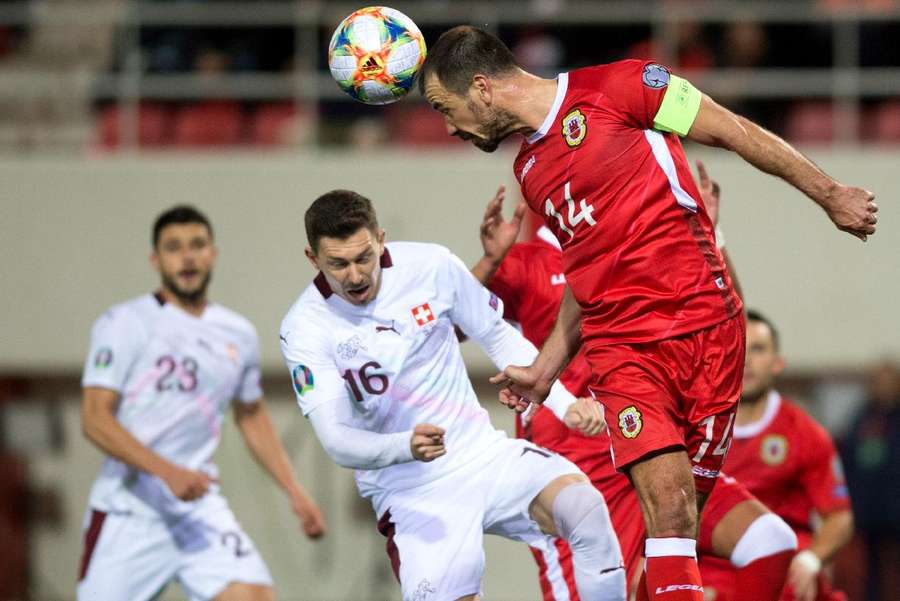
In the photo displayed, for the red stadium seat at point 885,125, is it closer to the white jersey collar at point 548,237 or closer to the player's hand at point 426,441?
the white jersey collar at point 548,237

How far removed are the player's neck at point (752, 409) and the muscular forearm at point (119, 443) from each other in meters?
2.94

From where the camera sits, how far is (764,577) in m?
6.18

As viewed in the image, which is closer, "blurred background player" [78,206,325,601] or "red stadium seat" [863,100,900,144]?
"blurred background player" [78,206,325,601]

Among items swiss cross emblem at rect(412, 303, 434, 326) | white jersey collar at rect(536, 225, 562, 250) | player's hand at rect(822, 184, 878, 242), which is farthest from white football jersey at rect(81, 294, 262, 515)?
player's hand at rect(822, 184, 878, 242)

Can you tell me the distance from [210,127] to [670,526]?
8.05 meters

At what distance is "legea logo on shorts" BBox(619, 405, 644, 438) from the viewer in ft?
15.2

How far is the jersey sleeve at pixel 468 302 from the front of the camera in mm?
5562

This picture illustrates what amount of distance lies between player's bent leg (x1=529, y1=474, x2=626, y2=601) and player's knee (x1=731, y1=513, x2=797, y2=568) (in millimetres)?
1018

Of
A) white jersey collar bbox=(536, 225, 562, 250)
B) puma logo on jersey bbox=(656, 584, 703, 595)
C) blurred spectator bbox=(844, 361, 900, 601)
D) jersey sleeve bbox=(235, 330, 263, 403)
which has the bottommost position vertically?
blurred spectator bbox=(844, 361, 900, 601)

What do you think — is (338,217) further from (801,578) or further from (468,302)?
(801,578)

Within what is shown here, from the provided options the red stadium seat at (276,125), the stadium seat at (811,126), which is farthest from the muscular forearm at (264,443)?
the stadium seat at (811,126)

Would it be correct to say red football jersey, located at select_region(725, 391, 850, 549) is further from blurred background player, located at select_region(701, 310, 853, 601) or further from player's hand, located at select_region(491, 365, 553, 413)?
player's hand, located at select_region(491, 365, 553, 413)

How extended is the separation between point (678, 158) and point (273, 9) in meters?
7.51

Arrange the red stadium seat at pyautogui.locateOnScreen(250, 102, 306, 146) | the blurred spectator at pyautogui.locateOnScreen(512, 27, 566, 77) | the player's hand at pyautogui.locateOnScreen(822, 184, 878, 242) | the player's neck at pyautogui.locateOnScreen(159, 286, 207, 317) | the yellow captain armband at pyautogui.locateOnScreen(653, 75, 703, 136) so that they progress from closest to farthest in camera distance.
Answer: the player's hand at pyautogui.locateOnScreen(822, 184, 878, 242)
the yellow captain armband at pyautogui.locateOnScreen(653, 75, 703, 136)
the player's neck at pyautogui.locateOnScreen(159, 286, 207, 317)
the blurred spectator at pyautogui.locateOnScreen(512, 27, 566, 77)
the red stadium seat at pyautogui.locateOnScreen(250, 102, 306, 146)
